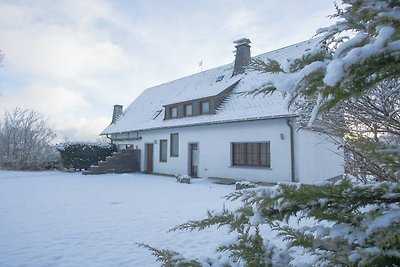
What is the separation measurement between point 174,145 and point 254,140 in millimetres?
6744

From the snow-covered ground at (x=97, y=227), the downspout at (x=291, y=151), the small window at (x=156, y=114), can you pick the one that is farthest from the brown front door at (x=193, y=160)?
the downspout at (x=291, y=151)

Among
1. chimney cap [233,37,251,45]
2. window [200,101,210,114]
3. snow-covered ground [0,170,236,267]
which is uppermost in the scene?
chimney cap [233,37,251,45]

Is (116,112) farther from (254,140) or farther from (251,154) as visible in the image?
(254,140)

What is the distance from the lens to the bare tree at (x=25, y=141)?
23.8 metres

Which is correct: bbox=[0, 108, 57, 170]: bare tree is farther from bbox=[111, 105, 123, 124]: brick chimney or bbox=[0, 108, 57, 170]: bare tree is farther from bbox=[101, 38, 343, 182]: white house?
bbox=[101, 38, 343, 182]: white house

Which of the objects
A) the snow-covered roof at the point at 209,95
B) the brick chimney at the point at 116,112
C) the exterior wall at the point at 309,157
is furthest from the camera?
the brick chimney at the point at 116,112

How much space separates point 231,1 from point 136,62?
7.47 m

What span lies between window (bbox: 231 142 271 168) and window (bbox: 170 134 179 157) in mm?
4935

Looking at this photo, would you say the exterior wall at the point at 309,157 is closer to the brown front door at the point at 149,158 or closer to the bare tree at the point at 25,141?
the brown front door at the point at 149,158

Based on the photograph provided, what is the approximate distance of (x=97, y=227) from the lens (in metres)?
6.72

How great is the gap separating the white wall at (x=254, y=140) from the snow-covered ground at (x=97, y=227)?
139 inches

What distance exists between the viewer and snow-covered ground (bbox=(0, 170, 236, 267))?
16.1 ft

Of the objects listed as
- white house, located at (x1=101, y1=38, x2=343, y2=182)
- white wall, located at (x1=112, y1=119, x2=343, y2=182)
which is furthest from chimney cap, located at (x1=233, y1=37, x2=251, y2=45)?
white wall, located at (x1=112, y1=119, x2=343, y2=182)

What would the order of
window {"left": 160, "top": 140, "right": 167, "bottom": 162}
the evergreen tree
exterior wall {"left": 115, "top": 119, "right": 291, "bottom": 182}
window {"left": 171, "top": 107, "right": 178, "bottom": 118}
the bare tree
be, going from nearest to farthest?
the evergreen tree
exterior wall {"left": 115, "top": 119, "right": 291, "bottom": 182}
window {"left": 171, "top": 107, "right": 178, "bottom": 118}
window {"left": 160, "top": 140, "right": 167, "bottom": 162}
the bare tree
